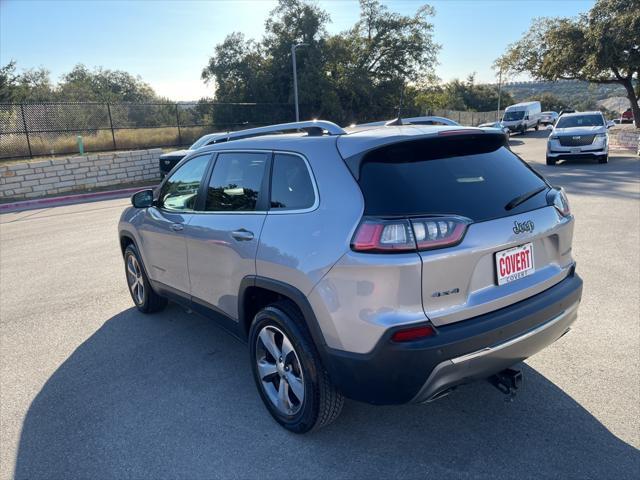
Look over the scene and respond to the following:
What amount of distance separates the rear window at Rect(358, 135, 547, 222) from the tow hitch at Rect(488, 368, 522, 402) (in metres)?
0.92

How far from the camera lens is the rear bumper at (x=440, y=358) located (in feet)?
7.82

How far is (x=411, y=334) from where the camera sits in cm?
239

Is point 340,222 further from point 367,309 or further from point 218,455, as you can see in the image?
point 218,455

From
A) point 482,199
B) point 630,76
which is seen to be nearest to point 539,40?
point 630,76

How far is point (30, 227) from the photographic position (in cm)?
1076

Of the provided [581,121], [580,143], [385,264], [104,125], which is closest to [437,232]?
[385,264]

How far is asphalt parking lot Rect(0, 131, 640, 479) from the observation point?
2.74m

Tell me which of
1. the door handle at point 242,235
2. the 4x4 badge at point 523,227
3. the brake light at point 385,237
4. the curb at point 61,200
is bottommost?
the curb at point 61,200

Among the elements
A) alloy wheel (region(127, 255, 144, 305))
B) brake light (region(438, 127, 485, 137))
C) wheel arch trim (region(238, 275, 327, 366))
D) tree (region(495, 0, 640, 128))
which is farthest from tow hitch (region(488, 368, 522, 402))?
tree (region(495, 0, 640, 128))

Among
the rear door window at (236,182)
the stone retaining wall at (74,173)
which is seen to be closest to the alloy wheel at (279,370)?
the rear door window at (236,182)

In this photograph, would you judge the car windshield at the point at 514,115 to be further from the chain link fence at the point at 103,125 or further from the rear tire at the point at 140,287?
the rear tire at the point at 140,287

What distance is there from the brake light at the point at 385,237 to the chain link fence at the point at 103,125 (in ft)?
62.1

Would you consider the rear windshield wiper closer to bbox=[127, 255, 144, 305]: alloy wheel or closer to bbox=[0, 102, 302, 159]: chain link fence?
bbox=[127, 255, 144, 305]: alloy wheel

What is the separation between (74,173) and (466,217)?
55.7ft
